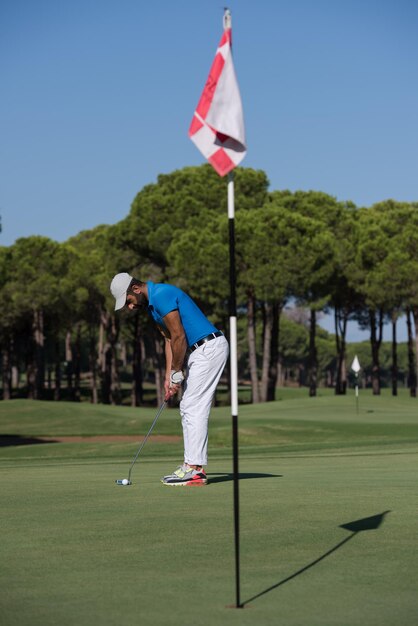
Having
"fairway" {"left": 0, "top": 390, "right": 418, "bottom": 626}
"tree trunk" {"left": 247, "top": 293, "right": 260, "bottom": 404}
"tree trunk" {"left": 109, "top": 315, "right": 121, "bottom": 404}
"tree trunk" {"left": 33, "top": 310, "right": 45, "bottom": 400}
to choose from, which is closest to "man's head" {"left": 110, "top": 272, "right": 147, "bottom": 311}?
"fairway" {"left": 0, "top": 390, "right": 418, "bottom": 626}

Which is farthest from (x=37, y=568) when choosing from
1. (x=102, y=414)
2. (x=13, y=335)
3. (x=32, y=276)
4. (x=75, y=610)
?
(x=13, y=335)

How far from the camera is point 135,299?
35.2 feet

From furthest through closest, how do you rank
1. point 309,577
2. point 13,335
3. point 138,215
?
1. point 13,335
2. point 138,215
3. point 309,577

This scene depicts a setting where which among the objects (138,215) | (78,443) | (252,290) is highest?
(138,215)

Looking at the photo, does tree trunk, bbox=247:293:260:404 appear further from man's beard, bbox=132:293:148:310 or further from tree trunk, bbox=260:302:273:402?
man's beard, bbox=132:293:148:310

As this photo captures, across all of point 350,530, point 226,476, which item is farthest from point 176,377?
point 350,530

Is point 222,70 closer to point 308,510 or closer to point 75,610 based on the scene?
point 75,610

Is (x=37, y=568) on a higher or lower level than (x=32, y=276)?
lower

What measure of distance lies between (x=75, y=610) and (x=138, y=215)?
6546cm

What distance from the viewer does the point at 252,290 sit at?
6438cm

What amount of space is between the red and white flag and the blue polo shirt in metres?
4.17

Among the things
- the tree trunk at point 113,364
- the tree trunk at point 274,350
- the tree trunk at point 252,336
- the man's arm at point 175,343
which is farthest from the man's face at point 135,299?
the tree trunk at point 113,364

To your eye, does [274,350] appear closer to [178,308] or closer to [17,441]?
[17,441]

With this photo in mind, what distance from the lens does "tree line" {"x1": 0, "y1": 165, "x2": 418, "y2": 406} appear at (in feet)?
207
